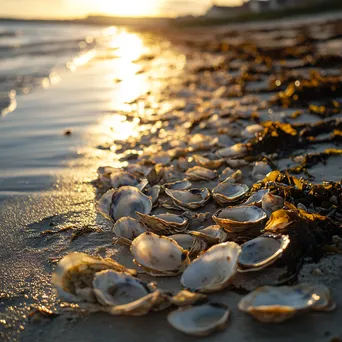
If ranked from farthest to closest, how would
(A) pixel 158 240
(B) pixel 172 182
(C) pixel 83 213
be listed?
(B) pixel 172 182, (C) pixel 83 213, (A) pixel 158 240

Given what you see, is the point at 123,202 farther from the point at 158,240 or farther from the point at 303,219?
the point at 303,219

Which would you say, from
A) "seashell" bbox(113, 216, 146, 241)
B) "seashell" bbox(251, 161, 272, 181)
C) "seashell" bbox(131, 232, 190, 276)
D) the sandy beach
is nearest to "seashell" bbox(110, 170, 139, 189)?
the sandy beach

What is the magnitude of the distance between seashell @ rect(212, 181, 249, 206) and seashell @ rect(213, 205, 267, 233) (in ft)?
0.97

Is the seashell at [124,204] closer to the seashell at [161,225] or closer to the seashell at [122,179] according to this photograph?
the seashell at [161,225]

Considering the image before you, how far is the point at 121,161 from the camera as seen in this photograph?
401 centimetres

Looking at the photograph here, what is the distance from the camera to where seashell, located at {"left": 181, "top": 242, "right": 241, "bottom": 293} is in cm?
182

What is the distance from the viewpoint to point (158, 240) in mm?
2074

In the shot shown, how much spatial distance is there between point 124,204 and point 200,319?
1.13m

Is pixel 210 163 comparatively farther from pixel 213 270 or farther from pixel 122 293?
pixel 122 293

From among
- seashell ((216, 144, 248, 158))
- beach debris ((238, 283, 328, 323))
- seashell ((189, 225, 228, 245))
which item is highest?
seashell ((216, 144, 248, 158))

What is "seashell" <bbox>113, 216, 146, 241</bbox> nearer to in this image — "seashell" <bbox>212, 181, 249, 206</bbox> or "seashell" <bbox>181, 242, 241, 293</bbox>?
"seashell" <bbox>181, 242, 241, 293</bbox>

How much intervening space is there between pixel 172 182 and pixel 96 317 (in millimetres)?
1528

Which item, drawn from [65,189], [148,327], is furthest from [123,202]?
[148,327]

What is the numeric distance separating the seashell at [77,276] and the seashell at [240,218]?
65 centimetres
